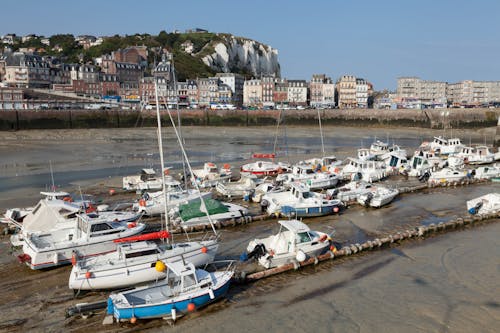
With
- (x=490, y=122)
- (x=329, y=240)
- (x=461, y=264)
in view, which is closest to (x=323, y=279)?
(x=329, y=240)

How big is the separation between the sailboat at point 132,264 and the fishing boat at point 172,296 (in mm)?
498

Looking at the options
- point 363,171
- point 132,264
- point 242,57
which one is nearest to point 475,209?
point 363,171

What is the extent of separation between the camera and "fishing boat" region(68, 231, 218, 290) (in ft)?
41.9

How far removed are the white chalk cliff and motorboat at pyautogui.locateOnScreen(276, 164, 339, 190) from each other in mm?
116924

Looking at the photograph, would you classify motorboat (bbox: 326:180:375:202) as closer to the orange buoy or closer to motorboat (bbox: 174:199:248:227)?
motorboat (bbox: 174:199:248:227)

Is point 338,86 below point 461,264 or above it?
above

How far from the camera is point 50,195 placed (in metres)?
21.7

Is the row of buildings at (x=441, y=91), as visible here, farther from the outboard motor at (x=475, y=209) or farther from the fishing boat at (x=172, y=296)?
the fishing boat at (x=172, y=296)

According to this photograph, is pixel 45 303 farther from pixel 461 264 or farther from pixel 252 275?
pixel 461 264

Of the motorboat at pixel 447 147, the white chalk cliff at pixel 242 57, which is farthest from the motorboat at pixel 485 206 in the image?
the white chalk cliff at pixel 242 57

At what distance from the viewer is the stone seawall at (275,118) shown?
214 ft

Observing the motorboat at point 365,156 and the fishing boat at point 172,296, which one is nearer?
the fishing boat at point 172,296

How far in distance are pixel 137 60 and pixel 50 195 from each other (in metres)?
111

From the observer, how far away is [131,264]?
519 inches
